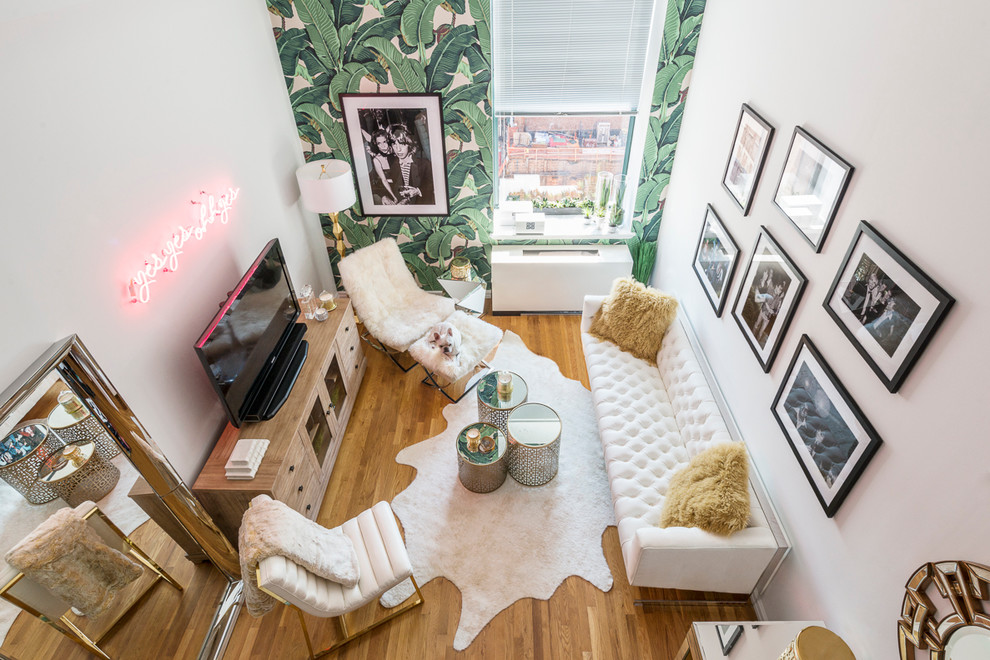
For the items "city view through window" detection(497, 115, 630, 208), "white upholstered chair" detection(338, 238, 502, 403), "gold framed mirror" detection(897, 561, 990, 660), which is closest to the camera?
"gold framed mirror" detection(897, 561, 990, 660)

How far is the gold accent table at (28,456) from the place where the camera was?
1836mm

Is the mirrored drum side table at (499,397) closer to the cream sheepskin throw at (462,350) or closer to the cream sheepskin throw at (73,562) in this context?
the cream sheepskin throw at (462,350)

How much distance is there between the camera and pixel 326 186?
4031 mm

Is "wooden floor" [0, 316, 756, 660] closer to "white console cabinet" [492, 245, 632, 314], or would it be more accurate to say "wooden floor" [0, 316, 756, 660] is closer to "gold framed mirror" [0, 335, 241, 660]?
"gold framed mirror" [0, 335, 241, 660]

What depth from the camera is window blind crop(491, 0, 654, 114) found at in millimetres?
3922

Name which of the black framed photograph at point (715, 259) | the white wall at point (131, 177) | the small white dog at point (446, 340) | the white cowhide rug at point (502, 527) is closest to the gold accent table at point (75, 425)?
the white wall at point (131, 177)

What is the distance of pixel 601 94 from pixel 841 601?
3751 mm

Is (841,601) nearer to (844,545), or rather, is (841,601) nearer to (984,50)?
(844,545)

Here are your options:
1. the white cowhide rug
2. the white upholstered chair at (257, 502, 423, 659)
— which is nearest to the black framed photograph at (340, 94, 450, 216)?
the white cowhide rug

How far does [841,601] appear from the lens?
2268mm

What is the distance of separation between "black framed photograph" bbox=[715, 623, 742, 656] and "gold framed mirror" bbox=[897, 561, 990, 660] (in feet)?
2.00

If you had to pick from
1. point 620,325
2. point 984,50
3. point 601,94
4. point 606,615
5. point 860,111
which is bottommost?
point 606,615

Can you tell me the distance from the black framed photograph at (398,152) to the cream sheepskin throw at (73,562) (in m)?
3.21

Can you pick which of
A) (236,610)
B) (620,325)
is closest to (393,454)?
(236,610)
